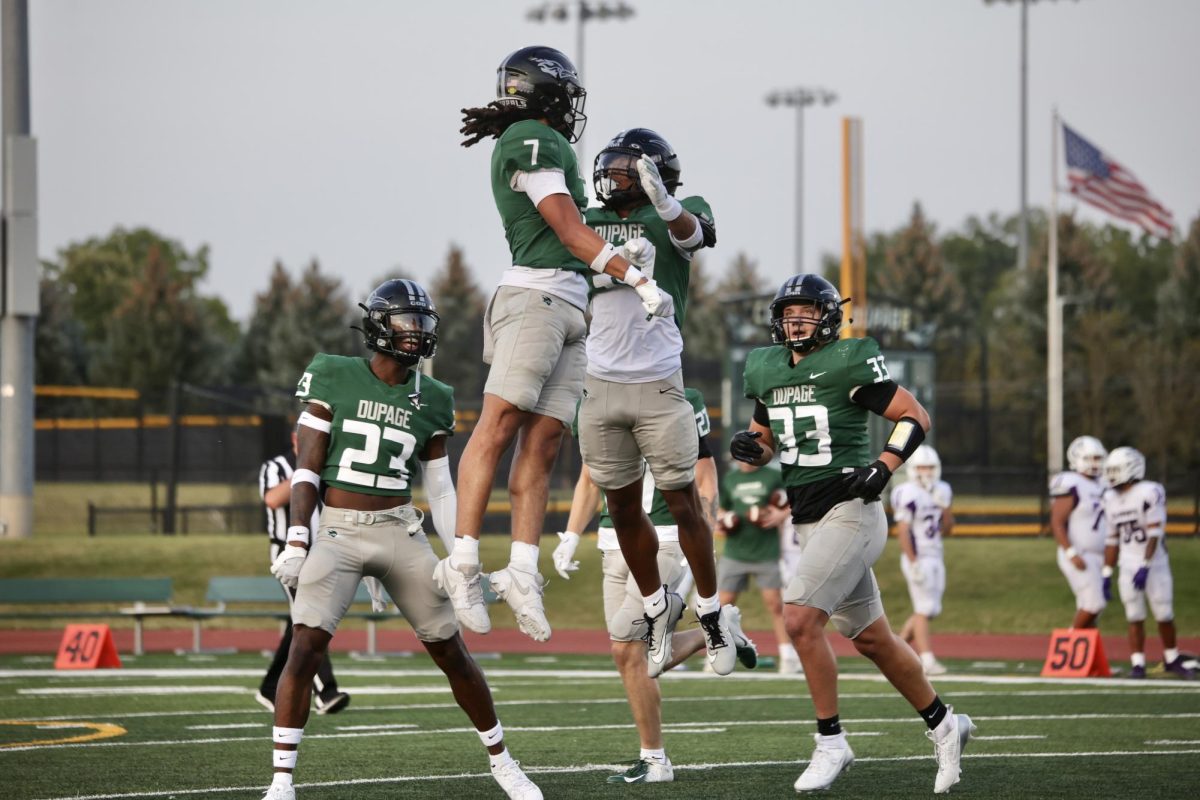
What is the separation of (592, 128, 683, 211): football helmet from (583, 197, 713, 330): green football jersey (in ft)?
0.19

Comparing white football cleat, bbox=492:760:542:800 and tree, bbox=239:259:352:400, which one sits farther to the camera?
tree, bbox=239:259:352:400

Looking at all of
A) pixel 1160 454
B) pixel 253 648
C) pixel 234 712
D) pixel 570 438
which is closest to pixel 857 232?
pixel 570 438

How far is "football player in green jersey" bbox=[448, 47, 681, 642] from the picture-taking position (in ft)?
23.1

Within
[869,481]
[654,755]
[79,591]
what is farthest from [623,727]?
[79,591]

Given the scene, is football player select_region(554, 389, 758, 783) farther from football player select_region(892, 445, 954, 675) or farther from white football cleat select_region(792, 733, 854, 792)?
football player select_region(892, 445, 954, 675)

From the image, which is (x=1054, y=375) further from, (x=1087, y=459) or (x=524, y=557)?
(x=524, y=557)

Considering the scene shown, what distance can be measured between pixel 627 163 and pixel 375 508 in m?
1.92

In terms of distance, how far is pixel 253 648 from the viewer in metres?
19.8

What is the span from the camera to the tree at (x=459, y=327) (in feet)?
179

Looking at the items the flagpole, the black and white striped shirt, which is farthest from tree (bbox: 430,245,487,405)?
the black and white striped shirt

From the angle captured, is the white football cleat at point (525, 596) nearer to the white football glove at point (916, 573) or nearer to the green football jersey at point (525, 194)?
the green football jersey at point (525, 194)

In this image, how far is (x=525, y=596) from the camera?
7.08 meters

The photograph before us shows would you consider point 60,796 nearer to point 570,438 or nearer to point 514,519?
point 514,519

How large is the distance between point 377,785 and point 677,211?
3.06 metres
